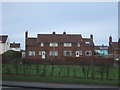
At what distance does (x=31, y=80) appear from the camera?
59.2 feet

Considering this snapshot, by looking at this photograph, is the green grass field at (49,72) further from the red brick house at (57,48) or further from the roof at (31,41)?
the roof at (31,41)

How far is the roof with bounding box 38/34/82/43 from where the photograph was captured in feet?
212

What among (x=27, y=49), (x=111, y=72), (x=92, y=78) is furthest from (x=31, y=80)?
(x=27, y=49)

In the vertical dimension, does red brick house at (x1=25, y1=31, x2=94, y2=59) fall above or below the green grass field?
above

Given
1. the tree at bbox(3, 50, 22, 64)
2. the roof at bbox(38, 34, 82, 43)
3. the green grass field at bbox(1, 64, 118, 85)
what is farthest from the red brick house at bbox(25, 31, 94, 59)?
the green grass field at bbox(1, 64, 118, 85)

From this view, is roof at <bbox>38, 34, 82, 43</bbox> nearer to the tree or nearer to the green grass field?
the tree

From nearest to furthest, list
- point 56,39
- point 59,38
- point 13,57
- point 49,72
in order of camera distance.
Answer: point 49,72
point 13,57
point 56,39
point 59,38

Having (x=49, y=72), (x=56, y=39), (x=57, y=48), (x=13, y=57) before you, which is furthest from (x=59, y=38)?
(x=49, y=72)

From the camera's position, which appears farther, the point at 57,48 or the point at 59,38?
the point at 59,38

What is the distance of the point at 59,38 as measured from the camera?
65438 millimetres

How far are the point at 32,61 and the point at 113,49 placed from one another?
6471cm

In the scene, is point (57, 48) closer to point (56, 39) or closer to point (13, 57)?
point (56, 39)

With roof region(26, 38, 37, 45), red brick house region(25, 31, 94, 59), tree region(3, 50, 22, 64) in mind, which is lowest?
tree region(3, 50, 22, 64)

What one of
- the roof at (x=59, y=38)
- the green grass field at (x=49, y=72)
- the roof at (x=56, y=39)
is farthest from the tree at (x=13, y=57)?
the roof at (x=59, y=38)
